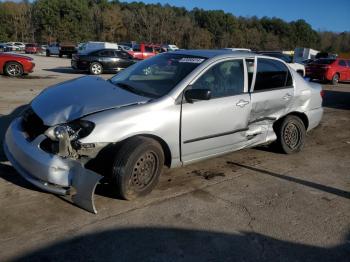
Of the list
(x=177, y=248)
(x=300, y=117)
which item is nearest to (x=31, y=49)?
(x=300, y=117)

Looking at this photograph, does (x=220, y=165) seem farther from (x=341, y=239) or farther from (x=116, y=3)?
(x=116, y=3)

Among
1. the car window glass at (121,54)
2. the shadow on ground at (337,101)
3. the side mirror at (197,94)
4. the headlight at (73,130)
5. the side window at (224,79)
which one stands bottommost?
the shadow on ground at (337,101)

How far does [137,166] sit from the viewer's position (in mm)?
4207

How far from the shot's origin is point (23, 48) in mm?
58469

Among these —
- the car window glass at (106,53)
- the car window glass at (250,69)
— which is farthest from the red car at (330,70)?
the car window glass at (250,69)

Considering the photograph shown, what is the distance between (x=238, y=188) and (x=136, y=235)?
1.71m

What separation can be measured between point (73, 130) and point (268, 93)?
117 inches

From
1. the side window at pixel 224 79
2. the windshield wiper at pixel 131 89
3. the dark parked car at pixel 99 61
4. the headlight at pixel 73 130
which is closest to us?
the headlight at pixel 73 130

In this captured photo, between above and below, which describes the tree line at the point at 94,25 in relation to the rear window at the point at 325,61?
above

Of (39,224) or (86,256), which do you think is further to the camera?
(39,224)

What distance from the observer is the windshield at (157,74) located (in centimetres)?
483

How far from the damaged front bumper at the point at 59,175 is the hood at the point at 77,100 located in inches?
12.2

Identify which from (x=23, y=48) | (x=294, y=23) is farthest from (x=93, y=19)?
(x=294, y=23)

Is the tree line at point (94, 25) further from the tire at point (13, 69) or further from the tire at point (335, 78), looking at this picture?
the tire at point (13, 69)
